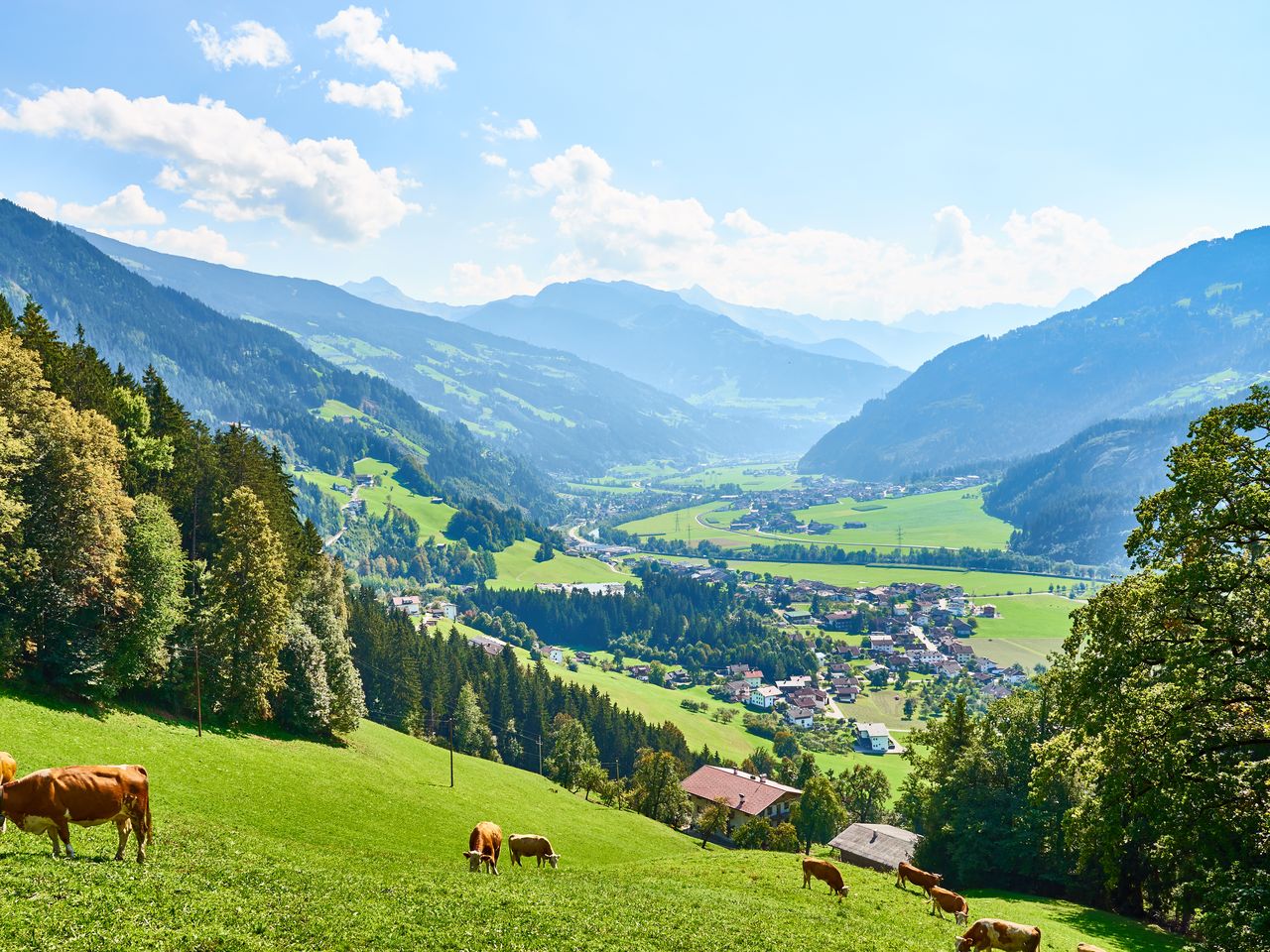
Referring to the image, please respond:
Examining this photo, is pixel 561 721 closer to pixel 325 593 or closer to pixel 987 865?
pixel 325 593

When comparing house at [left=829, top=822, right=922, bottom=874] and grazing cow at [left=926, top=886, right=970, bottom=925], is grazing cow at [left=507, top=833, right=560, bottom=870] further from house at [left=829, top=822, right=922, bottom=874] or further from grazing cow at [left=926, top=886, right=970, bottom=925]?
house at [left=829, top=822, right=922, bottom=874]

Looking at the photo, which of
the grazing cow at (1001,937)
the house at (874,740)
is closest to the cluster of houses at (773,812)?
the grazing cow at (1001,937)

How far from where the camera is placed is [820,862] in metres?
32.6

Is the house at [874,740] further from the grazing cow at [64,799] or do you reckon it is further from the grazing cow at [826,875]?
the grazing cow at [64,799]

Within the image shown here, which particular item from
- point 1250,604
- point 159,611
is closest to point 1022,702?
point 1250,604

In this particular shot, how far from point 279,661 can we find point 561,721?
196 ft

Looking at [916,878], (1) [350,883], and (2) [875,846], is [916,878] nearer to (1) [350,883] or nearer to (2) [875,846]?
(1) [350,883]

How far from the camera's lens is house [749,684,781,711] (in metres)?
176

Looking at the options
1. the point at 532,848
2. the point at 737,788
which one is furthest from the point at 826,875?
the point at 737,788

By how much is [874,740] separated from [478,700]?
8819 centimetres

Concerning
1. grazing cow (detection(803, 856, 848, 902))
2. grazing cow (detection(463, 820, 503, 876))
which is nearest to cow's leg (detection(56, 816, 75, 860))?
grazing cow (detection(463, 820, 503, 876))

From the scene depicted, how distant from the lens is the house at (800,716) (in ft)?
543

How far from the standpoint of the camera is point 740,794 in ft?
305

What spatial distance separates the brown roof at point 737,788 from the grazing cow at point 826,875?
59.2 meters
